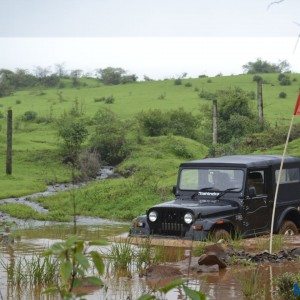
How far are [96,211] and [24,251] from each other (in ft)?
31.0

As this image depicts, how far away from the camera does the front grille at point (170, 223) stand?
40.9 feet

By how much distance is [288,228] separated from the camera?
14117 millimetres

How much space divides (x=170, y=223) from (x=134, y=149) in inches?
1027

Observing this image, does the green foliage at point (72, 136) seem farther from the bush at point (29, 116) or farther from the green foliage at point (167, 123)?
the bush at point (29, 116)

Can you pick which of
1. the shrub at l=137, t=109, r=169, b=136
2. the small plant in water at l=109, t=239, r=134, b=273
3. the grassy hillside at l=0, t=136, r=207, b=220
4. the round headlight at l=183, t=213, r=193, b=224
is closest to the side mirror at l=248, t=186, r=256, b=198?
the round headlight at l=183, t=213, r=193, b=224

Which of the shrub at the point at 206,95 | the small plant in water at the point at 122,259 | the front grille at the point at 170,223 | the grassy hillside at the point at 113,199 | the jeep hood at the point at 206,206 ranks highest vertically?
the shrub at the point at 206,95

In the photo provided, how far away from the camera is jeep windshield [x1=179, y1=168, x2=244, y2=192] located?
43.7ft

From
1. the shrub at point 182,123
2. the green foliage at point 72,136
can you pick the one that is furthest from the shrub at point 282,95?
the green foliage at point 72,136

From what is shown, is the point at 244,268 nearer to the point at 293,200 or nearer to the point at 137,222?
the point at 137,222

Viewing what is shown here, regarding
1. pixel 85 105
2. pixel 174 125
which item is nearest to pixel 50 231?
pixel 174 125

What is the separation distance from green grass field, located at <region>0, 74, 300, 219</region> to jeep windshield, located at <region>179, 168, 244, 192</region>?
15.2 ft

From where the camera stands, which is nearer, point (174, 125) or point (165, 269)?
point (165, 269)

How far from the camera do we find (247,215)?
13133mm

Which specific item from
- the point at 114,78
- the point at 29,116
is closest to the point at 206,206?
the point at 29,116
